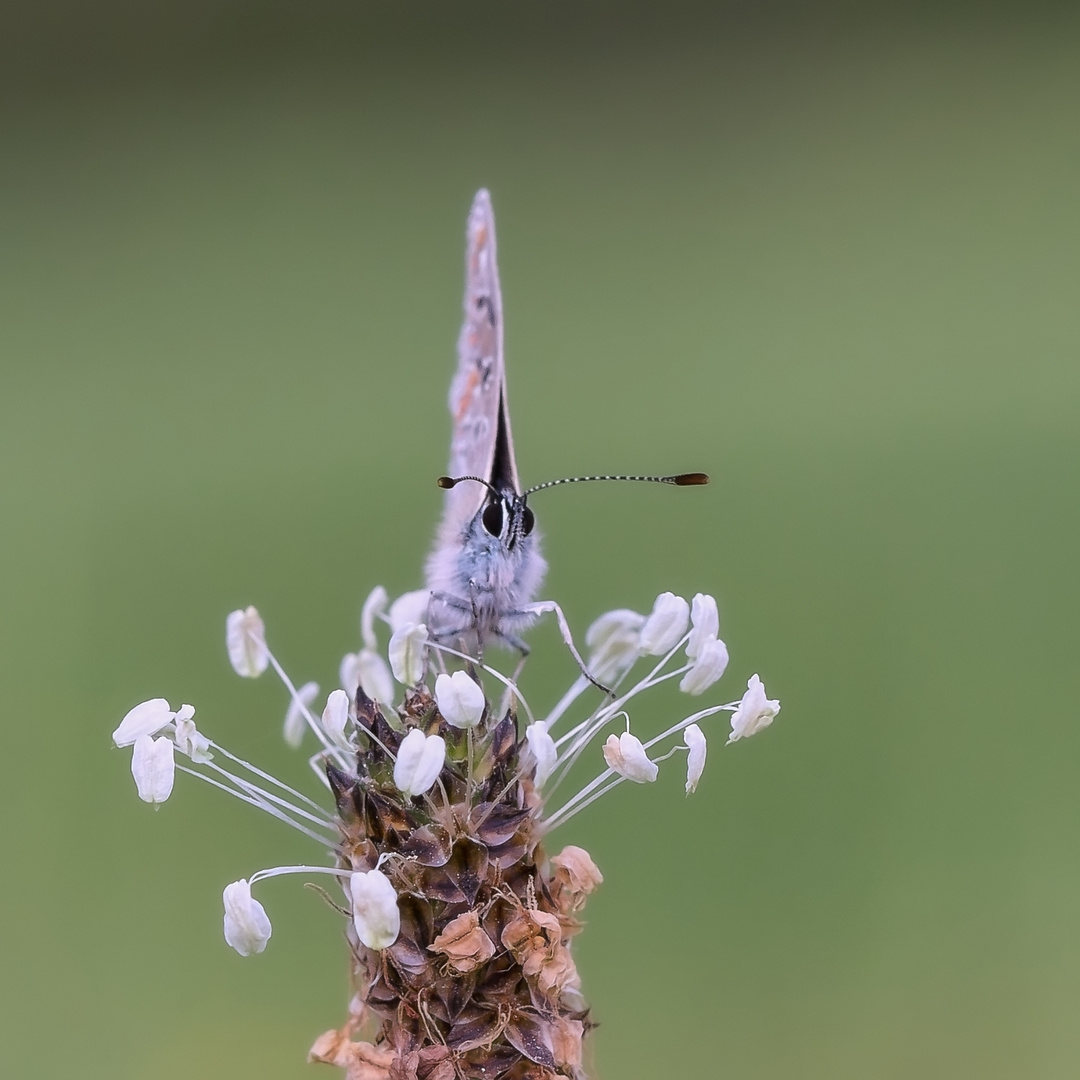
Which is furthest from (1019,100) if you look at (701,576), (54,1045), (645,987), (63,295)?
(54,1045)

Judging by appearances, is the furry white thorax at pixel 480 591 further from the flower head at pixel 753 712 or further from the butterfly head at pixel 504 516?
the flower head at pixel 753 712

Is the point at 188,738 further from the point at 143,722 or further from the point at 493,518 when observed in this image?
the point at 493,518

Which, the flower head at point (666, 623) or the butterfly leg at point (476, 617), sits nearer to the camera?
the flower head at point (666, 623)

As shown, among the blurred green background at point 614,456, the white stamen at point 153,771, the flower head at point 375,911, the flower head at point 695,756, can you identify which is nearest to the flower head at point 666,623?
the flower head at point 695,756

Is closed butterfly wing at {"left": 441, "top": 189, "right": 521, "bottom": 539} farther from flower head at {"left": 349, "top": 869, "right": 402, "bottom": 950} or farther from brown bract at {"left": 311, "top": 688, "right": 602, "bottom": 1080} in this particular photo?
flower head at {"left": 349, "top": 869, "right": 402, "bottom": 950}

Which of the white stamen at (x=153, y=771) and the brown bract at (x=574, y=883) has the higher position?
the white stamen at (x=153, y=771)

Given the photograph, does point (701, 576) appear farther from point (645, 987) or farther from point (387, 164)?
point (387, 164)
